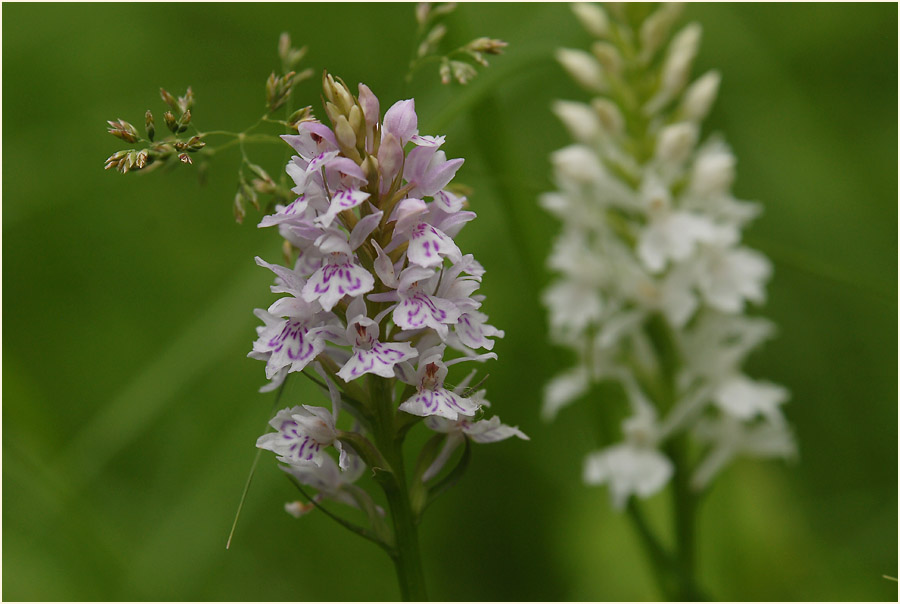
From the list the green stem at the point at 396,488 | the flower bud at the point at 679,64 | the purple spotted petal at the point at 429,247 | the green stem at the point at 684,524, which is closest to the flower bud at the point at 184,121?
the purple spotted petal at the point at 429,247

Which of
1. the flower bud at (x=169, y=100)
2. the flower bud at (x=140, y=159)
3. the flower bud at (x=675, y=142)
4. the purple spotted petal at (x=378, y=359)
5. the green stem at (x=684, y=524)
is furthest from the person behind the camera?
the flower bud at (x=675, y=142)

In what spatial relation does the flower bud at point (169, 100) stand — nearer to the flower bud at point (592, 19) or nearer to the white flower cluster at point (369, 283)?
the white flower cluster at point (369, 283)

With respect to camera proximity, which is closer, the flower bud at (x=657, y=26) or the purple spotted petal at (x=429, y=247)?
the purple spotted petal at (x=429, y=247)

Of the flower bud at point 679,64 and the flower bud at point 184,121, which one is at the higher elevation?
the flower bud at point 679,64

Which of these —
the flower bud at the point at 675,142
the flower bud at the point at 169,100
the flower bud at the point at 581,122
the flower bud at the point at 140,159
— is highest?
the flower bud at the point at 581,122

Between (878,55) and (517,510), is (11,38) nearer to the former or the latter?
(517,510)

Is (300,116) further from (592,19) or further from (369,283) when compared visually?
(592,19)
